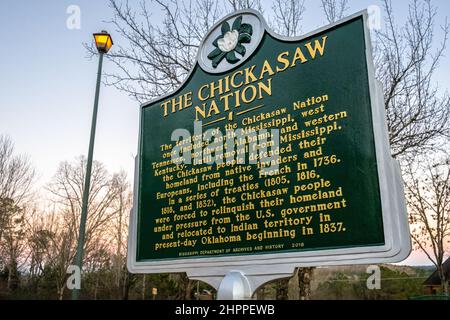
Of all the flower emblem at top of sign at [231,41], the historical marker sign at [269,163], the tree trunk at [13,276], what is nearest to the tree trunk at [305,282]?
the historical marker sign at [269,163]

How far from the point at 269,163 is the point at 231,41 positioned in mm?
1911

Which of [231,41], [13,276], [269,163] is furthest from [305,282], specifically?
[13,276]

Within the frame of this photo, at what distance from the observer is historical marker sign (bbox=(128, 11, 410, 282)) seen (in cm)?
369

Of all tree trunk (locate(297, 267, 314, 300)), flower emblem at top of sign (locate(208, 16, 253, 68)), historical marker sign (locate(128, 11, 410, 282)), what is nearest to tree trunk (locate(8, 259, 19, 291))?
tree trunk (locate(297, 267, 314, 300))

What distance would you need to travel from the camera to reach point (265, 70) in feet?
15.8

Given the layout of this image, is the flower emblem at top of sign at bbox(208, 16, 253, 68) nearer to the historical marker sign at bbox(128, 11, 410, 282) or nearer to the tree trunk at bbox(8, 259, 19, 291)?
the historical marker sign at bbox(128, 11, 410, 282)

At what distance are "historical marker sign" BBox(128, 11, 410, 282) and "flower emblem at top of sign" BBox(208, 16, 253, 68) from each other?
2 cm

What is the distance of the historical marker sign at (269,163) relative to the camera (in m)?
3.69

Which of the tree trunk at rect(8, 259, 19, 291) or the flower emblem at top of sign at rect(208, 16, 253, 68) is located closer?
the flower emblem at top of sign at rect(208, 16, 253, 68)

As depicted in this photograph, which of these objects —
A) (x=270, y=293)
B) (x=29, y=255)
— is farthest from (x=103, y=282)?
(x=270, y=293)

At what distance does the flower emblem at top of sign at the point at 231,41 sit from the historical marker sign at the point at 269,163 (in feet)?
0.05

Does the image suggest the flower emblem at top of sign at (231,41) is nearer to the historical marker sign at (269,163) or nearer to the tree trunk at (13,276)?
the historical marker sign at (269,163)

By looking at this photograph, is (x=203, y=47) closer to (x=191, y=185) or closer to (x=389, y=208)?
(x=191, y=185)
